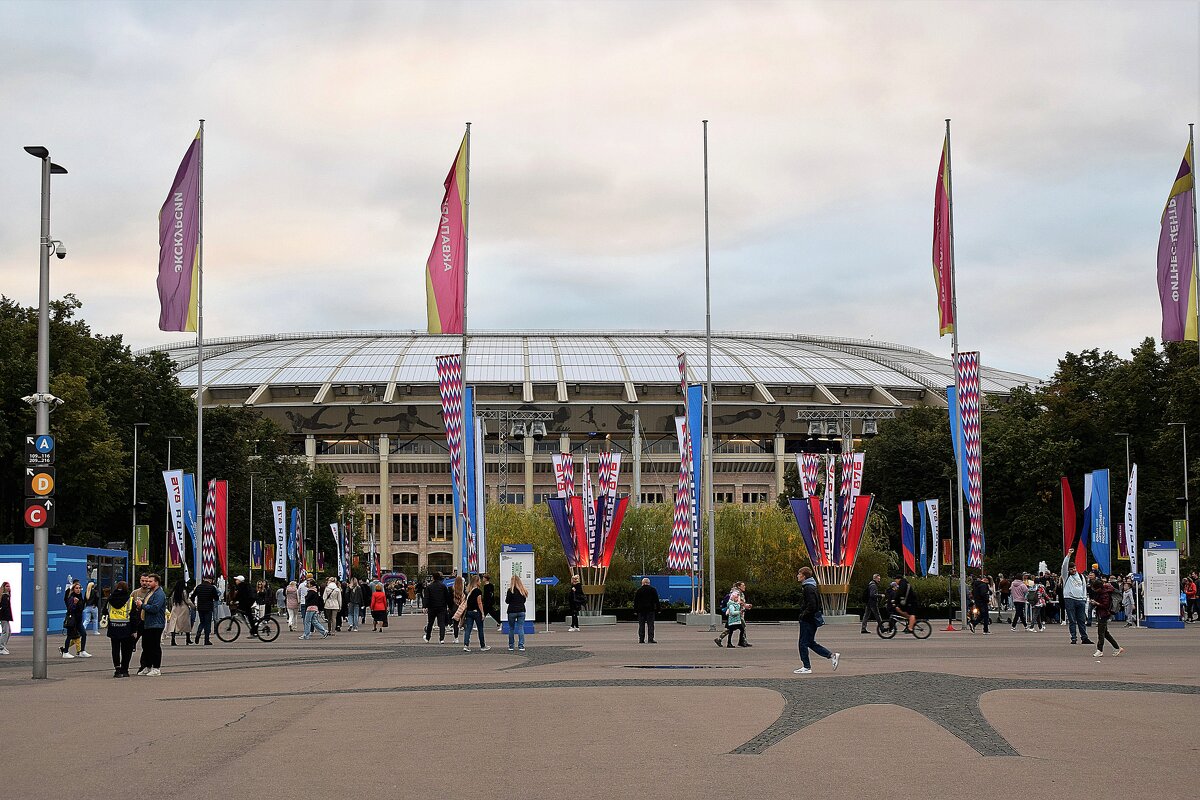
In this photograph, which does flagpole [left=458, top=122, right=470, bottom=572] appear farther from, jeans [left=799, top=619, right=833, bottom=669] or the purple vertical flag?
jeans [left=799, top=619, right=833, bottom=669]

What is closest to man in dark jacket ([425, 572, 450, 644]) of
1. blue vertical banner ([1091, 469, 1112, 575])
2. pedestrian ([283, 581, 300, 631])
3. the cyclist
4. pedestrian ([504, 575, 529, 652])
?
pedestrian ([504, 575, 529, 652])

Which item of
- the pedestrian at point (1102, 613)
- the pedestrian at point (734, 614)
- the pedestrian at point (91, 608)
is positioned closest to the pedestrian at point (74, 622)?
the pedestrian at point (91, 608)

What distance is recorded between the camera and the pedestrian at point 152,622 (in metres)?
22.8

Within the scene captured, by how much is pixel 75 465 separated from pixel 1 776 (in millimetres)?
45526

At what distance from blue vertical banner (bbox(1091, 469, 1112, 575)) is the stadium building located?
71.6 m

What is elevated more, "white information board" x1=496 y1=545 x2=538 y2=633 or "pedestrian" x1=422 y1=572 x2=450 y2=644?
"white information board" x1=496 y1=545 x2=538 y2=633

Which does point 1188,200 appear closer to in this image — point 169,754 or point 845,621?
point 845,621

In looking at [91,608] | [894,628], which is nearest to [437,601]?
[91,608]

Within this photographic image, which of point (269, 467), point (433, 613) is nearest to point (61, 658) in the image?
point (433, 613)

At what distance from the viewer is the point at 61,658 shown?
29641 mm

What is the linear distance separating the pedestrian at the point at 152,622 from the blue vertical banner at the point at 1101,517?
1095 inches

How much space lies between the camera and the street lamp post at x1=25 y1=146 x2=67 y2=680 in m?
22.5

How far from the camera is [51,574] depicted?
41125 mm

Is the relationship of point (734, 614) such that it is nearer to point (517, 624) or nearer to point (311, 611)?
point (517, 624)
